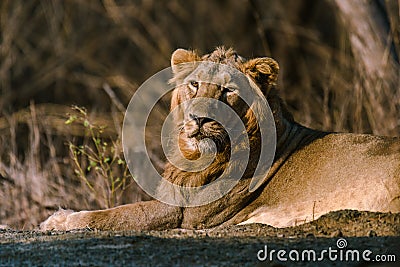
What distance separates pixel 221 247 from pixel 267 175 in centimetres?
178

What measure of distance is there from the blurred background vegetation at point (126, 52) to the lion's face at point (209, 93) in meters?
3.95

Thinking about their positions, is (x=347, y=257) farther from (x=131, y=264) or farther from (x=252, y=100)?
(x=252, y=100)

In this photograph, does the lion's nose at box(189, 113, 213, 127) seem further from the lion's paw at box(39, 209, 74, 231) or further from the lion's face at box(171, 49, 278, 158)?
the lion's paw at box(39, 209, 74, 231)

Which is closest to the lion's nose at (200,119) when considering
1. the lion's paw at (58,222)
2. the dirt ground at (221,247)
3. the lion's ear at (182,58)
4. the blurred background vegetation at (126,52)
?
the lion's ear at (182,58)

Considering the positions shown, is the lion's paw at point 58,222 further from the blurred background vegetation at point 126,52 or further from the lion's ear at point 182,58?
the blurred background vegetation at point 126,52

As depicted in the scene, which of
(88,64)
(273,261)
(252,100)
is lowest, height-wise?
(273,261)

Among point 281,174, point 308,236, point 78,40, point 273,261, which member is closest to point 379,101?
point 281,174

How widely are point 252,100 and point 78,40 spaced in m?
9.83

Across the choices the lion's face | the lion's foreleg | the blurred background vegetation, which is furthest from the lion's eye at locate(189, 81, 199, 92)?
the blurred background vegetation

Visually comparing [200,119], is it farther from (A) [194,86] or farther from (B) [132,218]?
(B) [132,218]

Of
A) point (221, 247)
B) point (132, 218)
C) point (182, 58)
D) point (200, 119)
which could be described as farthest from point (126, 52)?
point (221, 247)

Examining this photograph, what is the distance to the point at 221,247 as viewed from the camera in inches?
173

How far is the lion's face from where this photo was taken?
572 cm

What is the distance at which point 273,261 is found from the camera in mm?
4129
